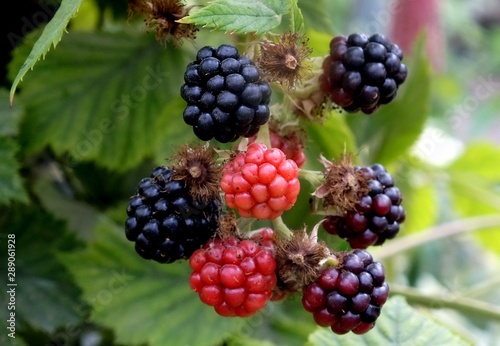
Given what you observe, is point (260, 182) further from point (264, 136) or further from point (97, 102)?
point (97, 102)

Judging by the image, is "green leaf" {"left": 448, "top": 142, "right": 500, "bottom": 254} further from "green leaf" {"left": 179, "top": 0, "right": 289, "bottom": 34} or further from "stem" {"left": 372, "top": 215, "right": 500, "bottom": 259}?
"green leaf" {"left": 179, "top": 0, "right": 289, "bottom": 34}

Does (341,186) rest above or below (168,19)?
below

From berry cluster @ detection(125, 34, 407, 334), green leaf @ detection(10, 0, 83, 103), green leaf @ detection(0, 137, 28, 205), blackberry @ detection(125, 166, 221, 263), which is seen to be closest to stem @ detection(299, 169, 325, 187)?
berry cluster @ detection(125, 34, 407, 334)

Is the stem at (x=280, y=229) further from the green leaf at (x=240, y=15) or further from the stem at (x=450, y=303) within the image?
the stem at (x=450, y=303)

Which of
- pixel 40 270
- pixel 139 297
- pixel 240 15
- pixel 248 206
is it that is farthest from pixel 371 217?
pixel 40 270

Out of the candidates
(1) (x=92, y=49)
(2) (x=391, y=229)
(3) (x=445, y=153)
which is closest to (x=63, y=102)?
(1) (x=92, y=49)
